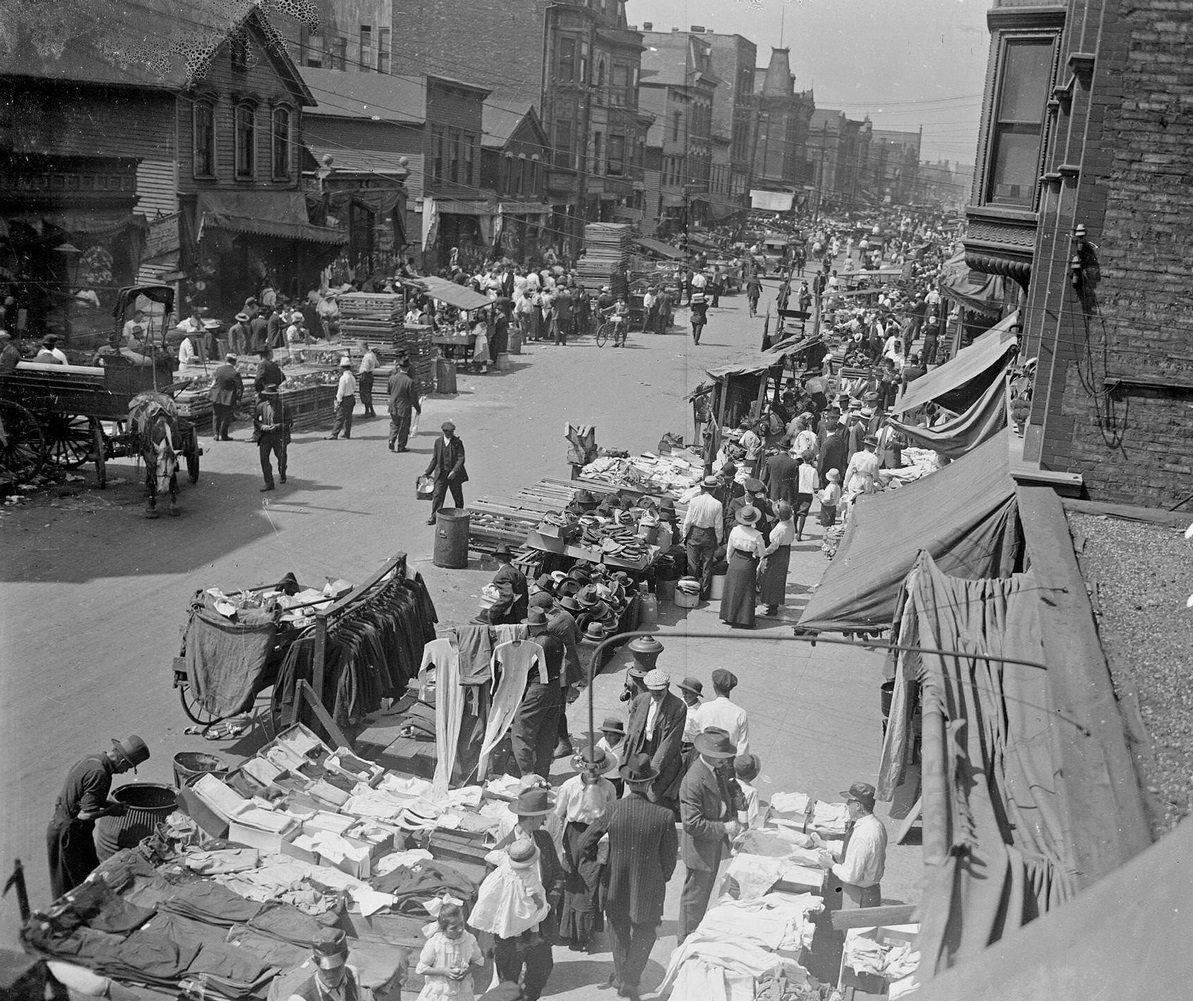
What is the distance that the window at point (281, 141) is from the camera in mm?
34000

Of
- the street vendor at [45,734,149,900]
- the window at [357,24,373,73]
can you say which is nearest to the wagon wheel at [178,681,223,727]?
the street vendor at [45,734,149,900]

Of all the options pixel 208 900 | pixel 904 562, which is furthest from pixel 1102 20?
pixel 208 900

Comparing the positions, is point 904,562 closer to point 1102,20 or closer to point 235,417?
point 1102,20

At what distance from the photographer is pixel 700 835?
25.6ft

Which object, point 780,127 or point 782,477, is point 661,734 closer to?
point 782,477

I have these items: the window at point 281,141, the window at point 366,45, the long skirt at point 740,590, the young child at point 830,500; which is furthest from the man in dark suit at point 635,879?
the window at point 366,45

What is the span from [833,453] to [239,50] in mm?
20876

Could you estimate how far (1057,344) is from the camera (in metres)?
10.7

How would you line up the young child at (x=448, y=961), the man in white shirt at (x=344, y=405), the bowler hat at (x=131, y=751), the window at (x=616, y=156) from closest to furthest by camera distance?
the young child at (x=448, y=961) < the bowler hat at (x=131, y=751) < the man in white shirt at (x=344, y=405) < the window at (x=616, y=156)

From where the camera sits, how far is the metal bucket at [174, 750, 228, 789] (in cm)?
873

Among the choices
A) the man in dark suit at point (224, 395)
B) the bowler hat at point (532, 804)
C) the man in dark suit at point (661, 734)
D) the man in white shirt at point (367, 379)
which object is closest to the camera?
the bowler hat at point (532, 804)

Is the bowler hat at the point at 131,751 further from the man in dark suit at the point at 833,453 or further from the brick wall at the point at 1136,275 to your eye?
the man in dark suit at the point at 833,453

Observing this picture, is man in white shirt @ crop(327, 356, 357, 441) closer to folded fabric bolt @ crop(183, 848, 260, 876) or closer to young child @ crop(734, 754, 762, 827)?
young child @ crop(734, 754, 762, 827)

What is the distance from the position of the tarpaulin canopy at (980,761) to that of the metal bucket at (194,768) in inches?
199
